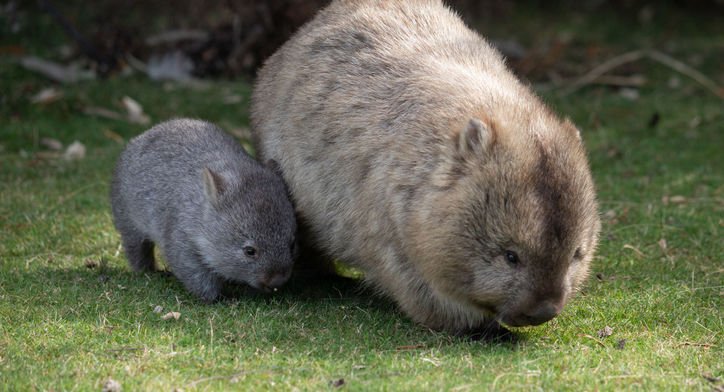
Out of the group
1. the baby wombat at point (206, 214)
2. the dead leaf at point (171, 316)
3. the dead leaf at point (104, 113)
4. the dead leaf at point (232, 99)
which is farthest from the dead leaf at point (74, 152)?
the dead leaf at point (171, 316)

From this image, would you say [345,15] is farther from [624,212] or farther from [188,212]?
[624,212]

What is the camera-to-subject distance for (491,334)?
17.1 feet

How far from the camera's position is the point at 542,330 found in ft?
17.3

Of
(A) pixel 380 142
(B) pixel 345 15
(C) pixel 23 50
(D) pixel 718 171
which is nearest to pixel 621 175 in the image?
(D) pixel 718 171

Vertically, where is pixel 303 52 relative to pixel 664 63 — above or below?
above

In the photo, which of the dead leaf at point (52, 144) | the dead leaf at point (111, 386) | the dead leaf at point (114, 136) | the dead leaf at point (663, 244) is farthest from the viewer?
the dead leaf at point (114, 136)

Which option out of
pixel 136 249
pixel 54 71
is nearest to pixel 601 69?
pixel 54 71

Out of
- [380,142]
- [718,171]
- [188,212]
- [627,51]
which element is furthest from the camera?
[627,51]

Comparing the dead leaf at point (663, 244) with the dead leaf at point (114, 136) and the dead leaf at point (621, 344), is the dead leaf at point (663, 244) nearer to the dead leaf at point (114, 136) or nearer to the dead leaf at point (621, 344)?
the dead leaf at point (621, 344)

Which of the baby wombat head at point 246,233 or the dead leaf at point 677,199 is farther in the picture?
the dead leaf at point 677,199

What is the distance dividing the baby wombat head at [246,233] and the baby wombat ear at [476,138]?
1.39m

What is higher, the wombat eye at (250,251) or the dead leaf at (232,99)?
the wombat eye at (250,251)

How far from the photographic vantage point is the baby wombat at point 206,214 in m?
5.69

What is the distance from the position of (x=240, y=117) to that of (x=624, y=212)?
431 centimetres
